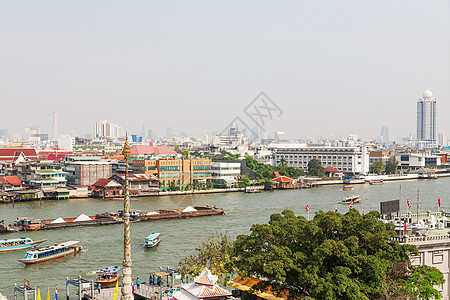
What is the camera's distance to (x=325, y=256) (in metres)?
9.02

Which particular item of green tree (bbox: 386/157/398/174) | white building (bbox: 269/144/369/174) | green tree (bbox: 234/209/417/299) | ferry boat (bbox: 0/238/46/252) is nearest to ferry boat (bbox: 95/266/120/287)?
green tree (bbox: 234/209/417/299)

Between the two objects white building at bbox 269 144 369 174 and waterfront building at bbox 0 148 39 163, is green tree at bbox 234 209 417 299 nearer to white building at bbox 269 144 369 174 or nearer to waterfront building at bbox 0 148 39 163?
white building at bbox 269 144 369 174

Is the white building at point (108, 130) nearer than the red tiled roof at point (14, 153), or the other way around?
the red tiled roof at point (14, 153)

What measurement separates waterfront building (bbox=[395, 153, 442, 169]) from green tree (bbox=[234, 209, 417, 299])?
5622 cm

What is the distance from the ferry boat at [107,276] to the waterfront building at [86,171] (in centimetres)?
2593

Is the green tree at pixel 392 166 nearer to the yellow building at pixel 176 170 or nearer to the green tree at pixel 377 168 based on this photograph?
the green tree at pixel 377 168

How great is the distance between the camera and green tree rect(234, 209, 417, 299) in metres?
8.71

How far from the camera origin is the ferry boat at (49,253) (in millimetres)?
15398

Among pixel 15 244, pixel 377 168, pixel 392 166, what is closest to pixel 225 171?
pixel 377 168

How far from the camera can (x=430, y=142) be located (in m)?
137

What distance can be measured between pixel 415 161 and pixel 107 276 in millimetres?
56898

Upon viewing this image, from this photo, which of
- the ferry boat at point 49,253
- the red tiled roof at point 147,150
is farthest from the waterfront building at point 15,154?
the ferry boat at point 49,253

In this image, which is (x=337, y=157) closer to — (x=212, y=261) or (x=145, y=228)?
(x=145, y=228)

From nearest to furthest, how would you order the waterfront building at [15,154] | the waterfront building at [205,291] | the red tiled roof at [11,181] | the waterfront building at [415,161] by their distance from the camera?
1. the waterfront building at [205,291]
2. the red tiled roof at [11,181]
3. the waterfront building at [15,154]
4. the waterfront building at [415,161]
